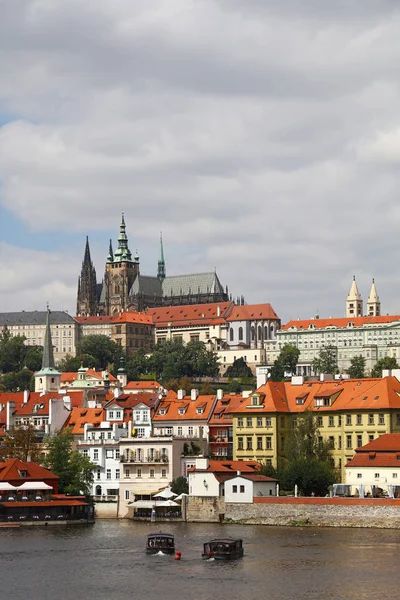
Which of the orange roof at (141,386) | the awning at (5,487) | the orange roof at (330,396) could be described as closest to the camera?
the awning at (5,487)

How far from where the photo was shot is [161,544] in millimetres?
75000

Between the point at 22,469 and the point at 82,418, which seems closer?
the point at 22,469

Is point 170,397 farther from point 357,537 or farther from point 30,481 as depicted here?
point 357,537

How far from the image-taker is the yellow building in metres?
101

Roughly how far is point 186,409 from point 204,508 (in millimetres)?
20566

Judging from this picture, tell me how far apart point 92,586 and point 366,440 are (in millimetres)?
39507

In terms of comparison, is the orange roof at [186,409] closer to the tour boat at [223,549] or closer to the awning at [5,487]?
the awning at [5,487]

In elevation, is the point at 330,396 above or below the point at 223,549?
above

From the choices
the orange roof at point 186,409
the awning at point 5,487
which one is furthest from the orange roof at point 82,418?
the awning at point 5,487

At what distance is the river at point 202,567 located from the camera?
2491 inches

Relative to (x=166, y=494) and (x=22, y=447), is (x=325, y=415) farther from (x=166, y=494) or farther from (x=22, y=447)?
(x=22, y=447)

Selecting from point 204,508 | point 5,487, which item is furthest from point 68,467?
point 204,508

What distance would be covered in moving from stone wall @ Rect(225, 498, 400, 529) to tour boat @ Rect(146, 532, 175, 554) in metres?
14.4

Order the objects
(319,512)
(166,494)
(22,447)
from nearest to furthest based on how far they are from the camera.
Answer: (319,512) < (166,494) < (22,447)
